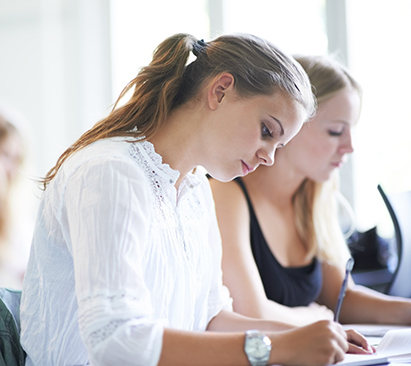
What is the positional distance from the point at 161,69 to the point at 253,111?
231mm

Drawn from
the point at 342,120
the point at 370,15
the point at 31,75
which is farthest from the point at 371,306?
the point at 31,75

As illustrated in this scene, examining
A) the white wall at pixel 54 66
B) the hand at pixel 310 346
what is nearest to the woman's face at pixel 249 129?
the hand at pixel 310 346

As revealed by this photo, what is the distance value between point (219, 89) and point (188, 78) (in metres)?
0.10

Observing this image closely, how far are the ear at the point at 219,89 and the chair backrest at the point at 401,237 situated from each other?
991 millimetres

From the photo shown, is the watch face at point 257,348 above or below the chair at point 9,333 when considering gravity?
above

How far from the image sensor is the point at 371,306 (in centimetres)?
166

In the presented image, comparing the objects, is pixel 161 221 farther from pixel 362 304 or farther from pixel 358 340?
pixel 362 304

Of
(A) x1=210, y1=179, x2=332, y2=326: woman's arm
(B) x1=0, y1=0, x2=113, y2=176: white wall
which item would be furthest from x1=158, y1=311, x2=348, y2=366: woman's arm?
(B) x1=0, y1=0, x2=113, y2=176: white wall

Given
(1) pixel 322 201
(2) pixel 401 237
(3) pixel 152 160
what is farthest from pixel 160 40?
(3) pixel 152 160

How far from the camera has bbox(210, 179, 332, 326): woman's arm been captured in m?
1.45

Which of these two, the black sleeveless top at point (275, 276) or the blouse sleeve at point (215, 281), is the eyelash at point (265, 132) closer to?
the blouse sleeve at point (215, 281)

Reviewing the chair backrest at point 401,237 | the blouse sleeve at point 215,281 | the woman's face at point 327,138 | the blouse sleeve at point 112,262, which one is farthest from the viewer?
the chair backrest at point 401,237

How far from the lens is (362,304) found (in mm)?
1693

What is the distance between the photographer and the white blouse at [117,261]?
801 millimetres
